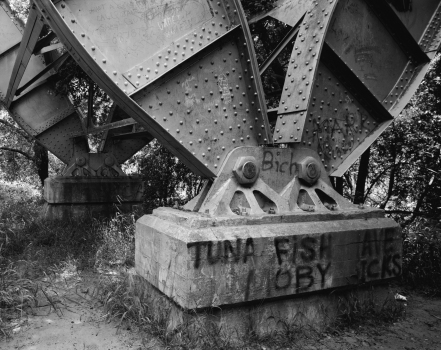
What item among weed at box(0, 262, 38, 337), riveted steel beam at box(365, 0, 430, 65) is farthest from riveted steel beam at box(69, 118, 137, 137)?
riveted steel beam at box(365, 0, 430, 65)

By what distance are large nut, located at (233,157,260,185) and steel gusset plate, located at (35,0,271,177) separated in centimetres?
26

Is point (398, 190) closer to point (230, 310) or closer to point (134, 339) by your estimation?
point (230, 310)

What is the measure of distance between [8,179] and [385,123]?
2566 centimetres

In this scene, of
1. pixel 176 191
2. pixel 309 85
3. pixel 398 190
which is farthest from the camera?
pixel 176 191

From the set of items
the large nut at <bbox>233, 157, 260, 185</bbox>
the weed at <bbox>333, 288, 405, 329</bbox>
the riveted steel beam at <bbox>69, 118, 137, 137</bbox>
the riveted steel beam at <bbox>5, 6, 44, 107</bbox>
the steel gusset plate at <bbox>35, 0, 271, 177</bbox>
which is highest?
the riveted steel beam at <bbox>5, 6, 44, 107</bbox>

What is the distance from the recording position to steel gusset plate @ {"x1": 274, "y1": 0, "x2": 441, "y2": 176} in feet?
16.2

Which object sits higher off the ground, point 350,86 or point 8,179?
point 350,86

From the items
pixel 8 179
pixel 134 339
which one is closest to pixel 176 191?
pixel 134 339

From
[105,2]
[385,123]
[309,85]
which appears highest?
[105,2]

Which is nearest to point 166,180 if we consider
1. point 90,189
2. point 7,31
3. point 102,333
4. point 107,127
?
point 90,189

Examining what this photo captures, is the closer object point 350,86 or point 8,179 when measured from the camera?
point 350,86

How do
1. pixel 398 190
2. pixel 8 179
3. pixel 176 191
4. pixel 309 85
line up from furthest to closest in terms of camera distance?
pixel 8 179 < pixel 176 191 < pixel 398 190 < pixel 309 85

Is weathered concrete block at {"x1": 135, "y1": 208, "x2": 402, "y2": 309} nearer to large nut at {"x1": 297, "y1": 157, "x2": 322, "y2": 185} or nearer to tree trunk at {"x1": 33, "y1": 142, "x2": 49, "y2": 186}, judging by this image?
large nut at {"x1": 297, "y1": 157, "x2": 322, "y2": 185}

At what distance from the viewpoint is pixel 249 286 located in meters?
3.90
